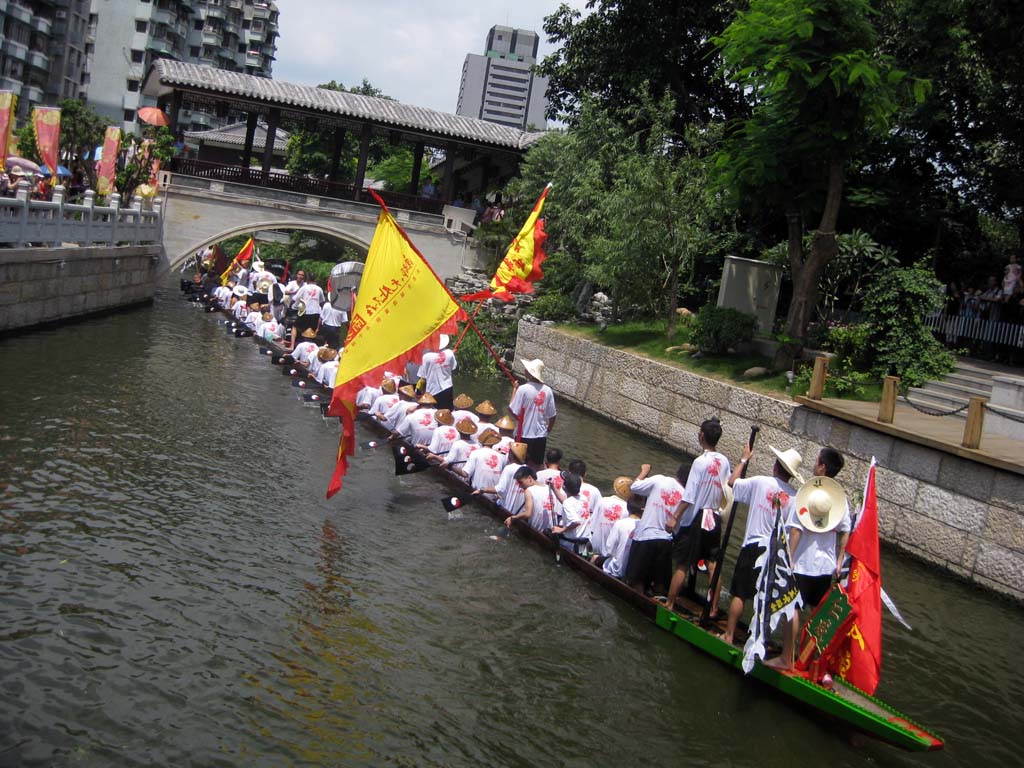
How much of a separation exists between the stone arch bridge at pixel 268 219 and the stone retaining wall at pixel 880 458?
10.9 m

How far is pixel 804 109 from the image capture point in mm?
18406

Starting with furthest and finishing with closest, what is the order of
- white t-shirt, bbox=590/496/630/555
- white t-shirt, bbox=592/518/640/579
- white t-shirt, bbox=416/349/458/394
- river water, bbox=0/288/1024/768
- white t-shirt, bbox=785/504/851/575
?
white t-shirt, bbox=416/349/458/394, white t-shirt, bbox=590/496/630/555, white t-shirt, bbox=592/518/640/579, white t-shirt, bbox=785/504/851/575, river water, bbox=0/288/1024/768

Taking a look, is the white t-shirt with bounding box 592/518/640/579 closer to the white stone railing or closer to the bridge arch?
the white stone railing

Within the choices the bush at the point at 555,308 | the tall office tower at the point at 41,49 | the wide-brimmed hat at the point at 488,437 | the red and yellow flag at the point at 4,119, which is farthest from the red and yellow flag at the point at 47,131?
the tall office tower at the point at 41,49

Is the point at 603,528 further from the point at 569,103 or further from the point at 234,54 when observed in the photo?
the point at 234,54

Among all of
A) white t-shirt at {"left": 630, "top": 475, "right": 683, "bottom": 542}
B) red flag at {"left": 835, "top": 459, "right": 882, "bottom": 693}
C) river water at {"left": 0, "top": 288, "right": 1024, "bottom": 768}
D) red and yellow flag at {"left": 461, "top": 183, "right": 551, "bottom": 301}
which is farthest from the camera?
red and yellow flag at {"left": 461, "top": 183, "right": 551, "bottom": 301}

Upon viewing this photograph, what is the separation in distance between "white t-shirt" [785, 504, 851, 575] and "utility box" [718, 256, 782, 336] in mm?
13629

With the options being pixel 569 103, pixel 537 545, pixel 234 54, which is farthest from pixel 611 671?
pixel 234 54

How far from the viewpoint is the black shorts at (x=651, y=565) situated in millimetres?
9969

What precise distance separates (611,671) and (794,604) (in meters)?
1.79

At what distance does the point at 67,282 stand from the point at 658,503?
56.3ft

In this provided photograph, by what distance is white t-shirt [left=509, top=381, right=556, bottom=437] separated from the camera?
13.0 m

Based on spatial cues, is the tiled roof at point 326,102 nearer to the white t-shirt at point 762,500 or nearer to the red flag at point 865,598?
the white t-shirt at point 762,500

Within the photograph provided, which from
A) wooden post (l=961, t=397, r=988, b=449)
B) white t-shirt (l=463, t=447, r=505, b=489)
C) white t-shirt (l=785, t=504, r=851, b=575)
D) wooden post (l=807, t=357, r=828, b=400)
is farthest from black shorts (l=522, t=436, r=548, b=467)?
wooden post (l=961, t=397, r=988, b=449)
